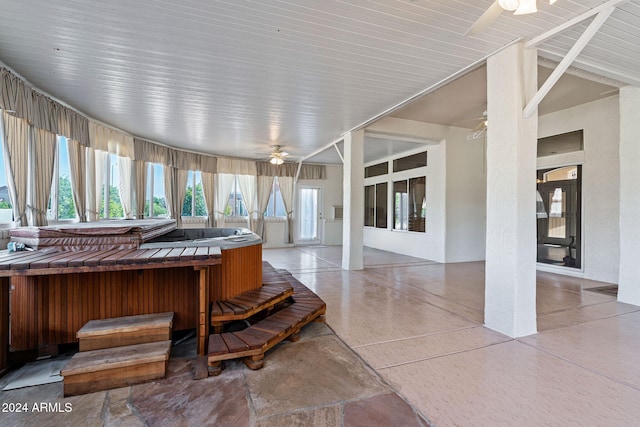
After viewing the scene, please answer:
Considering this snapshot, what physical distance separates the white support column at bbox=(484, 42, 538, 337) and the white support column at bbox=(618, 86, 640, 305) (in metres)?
2.10

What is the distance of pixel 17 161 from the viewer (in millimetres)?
3000

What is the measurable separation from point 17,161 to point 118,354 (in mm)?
2496

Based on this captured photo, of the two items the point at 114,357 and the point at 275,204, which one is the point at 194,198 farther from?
the point at 114,357

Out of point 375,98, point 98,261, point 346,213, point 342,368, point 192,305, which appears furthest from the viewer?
point 346,213

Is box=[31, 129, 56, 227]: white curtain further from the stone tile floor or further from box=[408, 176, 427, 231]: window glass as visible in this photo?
box=[408, 176, 427, 231]: window glass

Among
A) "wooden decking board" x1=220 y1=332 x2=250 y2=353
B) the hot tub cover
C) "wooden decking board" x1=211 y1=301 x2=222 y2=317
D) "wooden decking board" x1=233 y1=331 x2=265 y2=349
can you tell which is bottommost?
"wooden decking board" x1=220 y1=332 x2=250 y2=353

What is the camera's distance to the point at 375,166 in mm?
9242

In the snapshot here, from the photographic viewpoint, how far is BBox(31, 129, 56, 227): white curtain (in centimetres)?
331

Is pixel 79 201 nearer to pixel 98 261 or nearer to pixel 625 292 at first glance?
pixel 98 261

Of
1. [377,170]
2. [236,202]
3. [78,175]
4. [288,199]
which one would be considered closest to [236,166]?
[236,202]

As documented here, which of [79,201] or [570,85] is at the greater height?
[570,85]

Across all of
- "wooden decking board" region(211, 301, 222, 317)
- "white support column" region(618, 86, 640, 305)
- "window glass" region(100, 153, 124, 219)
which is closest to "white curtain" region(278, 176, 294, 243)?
"window glass" region(100, 153, 124, 219)

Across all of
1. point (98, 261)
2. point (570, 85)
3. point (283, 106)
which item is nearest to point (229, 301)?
point (98, 261)

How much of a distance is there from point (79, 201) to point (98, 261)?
117 inches
